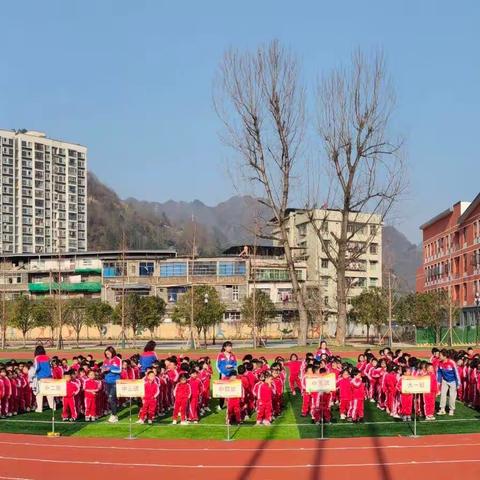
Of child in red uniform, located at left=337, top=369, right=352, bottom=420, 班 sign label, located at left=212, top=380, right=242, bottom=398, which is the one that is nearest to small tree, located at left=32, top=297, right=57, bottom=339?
child in red uniform, located at left=337, top=369, right=352, bottom=420

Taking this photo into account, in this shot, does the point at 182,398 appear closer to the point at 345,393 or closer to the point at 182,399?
the point at 182,399

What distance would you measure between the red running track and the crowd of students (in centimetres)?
183

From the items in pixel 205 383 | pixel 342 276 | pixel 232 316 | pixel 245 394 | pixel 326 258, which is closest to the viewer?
pixel 245 394

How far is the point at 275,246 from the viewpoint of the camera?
88.5 metres

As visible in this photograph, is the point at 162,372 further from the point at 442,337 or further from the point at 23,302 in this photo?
the point at 23,302

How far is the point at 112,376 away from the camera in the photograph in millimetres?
21578

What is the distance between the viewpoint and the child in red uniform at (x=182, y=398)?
66.8 feet

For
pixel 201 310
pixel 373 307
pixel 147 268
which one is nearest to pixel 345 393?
pixel 201 310

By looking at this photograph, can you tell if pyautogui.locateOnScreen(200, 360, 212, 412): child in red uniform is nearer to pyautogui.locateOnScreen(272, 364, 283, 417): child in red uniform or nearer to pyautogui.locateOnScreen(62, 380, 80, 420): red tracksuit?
pyautogui.locateOnScreen(272, 364, 283, 417): child in red uniform

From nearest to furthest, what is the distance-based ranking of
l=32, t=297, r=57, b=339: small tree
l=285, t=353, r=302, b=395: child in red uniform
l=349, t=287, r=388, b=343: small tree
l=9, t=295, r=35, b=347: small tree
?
1. l=285, t=353, r=302, b=395: child in red uniform
2. l=349, t=287, r=388, b=343: small tree
3. l=9, t=295, r=35, b=347: small tree
4. l=32, t=297, r=57, b=339: small tree

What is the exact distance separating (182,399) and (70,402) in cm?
330

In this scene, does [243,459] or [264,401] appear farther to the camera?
[264,401]

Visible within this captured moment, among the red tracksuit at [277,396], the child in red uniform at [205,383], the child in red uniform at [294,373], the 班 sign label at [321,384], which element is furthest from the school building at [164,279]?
the 班 sign label at [321,384]

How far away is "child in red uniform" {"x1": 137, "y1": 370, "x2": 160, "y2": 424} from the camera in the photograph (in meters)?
20.6
